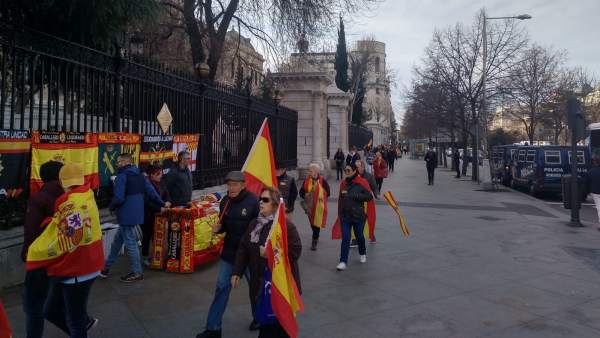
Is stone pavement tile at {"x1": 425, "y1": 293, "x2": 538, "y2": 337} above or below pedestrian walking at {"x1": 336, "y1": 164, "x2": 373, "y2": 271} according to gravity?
below

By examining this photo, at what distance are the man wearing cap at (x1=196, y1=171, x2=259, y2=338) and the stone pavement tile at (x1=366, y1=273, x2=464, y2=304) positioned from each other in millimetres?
2292

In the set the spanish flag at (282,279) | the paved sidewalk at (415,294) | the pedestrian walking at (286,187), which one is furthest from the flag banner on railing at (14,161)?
the spanish flag at (282,279)

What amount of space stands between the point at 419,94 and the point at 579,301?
2443 cm

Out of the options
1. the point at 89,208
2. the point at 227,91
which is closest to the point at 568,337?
the point at 89,208

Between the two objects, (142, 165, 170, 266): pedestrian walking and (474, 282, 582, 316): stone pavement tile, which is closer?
(474, 282, 582, 316): stone pavement tile

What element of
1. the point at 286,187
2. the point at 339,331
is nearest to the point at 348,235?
the point at 286,187

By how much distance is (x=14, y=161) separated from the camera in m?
5.54

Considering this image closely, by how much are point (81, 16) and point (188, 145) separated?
3.18m

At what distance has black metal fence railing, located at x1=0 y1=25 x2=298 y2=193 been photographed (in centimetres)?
586

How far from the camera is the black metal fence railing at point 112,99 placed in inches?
231

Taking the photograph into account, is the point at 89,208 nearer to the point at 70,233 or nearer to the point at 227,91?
the point at 70,233

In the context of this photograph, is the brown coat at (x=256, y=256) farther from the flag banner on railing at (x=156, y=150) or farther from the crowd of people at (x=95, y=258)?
the flag banner on railing at (x=156, y=150)

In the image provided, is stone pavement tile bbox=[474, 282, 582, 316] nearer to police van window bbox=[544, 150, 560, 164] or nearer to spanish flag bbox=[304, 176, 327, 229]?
spanish flag bbox=[304, 176, 327, 229]

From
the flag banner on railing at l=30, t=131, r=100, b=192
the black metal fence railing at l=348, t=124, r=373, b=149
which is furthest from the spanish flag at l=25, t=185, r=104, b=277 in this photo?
the black metal fence railing at l=348, t=124, r=373, b=149
